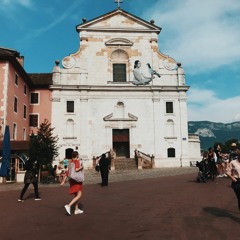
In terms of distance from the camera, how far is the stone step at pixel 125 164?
32.7 meters

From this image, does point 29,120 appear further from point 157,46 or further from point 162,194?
point 162,194

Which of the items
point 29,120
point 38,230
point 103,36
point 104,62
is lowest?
point 38,230

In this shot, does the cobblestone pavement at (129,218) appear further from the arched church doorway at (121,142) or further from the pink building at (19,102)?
the arched church doorway at (121,142)

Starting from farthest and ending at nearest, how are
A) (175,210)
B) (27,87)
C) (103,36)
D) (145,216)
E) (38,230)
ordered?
(103,36)
(27,87)
(175,210)
(145,216)
(38,230)

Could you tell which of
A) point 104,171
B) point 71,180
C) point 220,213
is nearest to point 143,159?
point 104,171

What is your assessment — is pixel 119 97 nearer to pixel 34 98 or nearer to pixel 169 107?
pixel 169 107

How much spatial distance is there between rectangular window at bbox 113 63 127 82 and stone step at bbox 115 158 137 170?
33.4 ft

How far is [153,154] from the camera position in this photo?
35875 mm

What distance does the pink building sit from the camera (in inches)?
925

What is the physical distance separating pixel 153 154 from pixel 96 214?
27.0 metres

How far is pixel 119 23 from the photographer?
3831cm

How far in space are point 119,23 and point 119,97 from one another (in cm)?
965

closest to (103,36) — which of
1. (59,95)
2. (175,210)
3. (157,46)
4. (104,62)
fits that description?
(104,62)

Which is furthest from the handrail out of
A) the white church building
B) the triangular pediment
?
the triangular pediment
